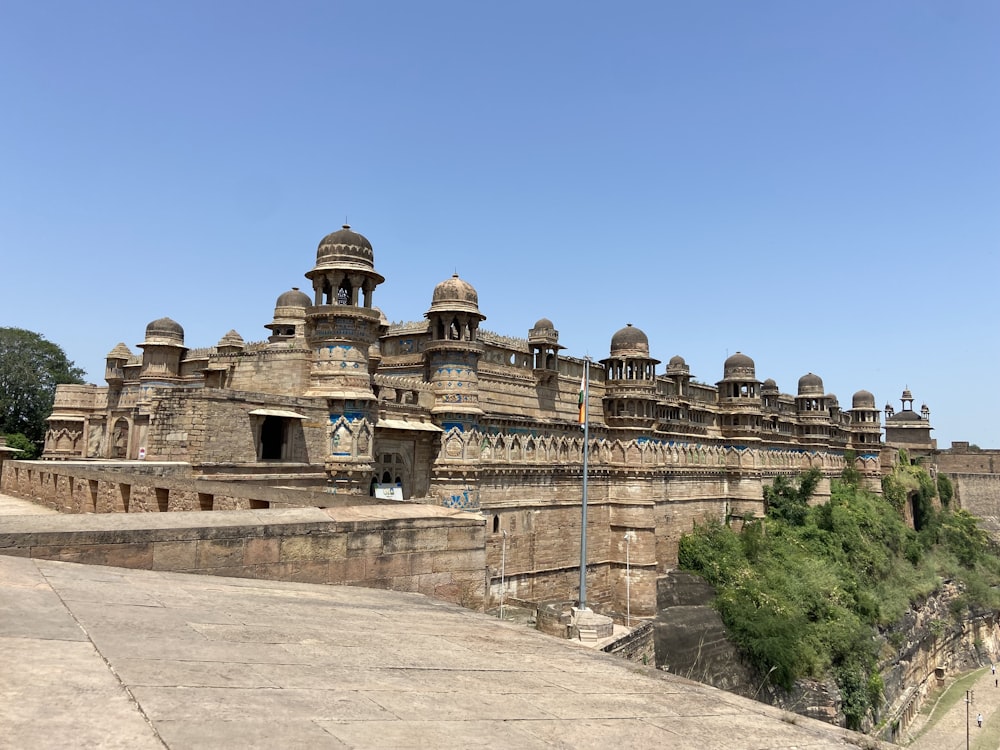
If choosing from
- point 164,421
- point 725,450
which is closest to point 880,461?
point 725,450

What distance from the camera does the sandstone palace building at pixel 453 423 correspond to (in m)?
19.0

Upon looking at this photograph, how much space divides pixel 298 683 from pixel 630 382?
2930 centimetres

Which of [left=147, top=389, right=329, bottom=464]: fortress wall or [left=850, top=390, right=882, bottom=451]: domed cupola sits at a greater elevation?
[left=850, top=390, right=882, bottom=451]: domed cupola

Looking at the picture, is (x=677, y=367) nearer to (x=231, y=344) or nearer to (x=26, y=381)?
(x=231, y=344)

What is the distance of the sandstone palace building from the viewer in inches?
750

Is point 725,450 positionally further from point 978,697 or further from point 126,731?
point 126,731

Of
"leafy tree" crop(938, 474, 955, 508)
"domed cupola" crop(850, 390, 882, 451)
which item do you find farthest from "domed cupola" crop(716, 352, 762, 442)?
"leafy tree" crop(938, 474, 955, 508)

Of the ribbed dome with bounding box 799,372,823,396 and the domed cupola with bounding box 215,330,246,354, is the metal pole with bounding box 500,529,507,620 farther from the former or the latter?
the ribbed dome with bounding box 799,372,823,396

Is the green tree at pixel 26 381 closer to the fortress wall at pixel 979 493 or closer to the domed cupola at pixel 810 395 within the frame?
the domed cupola at pixel 810 395

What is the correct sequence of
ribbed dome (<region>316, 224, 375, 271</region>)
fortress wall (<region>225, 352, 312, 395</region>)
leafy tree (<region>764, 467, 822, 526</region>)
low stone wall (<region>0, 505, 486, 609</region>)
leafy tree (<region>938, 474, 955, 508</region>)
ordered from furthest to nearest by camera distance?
1. leafy tree (<region>938, 474, 955, 508</region>)
2. leafy tree (<region>764, 467, 822, 526</region>)
3. fortress wall (<region>225, 352, 312, 395</region>)
4. ribbed dome (<region>316, 224, 375, 271</region>)
5. low stone wall (<region>0, 505, 486, 609</region>)

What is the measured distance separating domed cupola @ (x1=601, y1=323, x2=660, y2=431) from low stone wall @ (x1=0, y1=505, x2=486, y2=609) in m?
23.0

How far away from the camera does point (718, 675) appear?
2447 cm

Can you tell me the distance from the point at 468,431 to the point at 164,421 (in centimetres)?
982

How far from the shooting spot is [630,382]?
3216 centimetres
